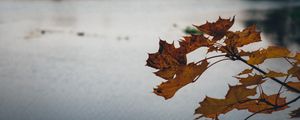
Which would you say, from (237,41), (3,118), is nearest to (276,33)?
(3,118)

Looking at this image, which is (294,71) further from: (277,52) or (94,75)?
(94,75)

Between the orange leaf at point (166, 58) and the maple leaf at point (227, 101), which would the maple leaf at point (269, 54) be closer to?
the maple leaf at point (227, 101)

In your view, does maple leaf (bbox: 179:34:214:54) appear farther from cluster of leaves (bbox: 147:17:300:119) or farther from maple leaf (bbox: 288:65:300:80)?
maple leaf (bbox: 288:65:300:80)

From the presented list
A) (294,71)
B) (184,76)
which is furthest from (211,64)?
(294,71)

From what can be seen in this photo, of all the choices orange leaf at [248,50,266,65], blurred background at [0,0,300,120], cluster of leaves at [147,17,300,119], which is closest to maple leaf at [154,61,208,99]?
cluster of leaves at [147,17,300,119]

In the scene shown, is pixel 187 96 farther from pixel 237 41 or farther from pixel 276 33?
pixel 276 33
